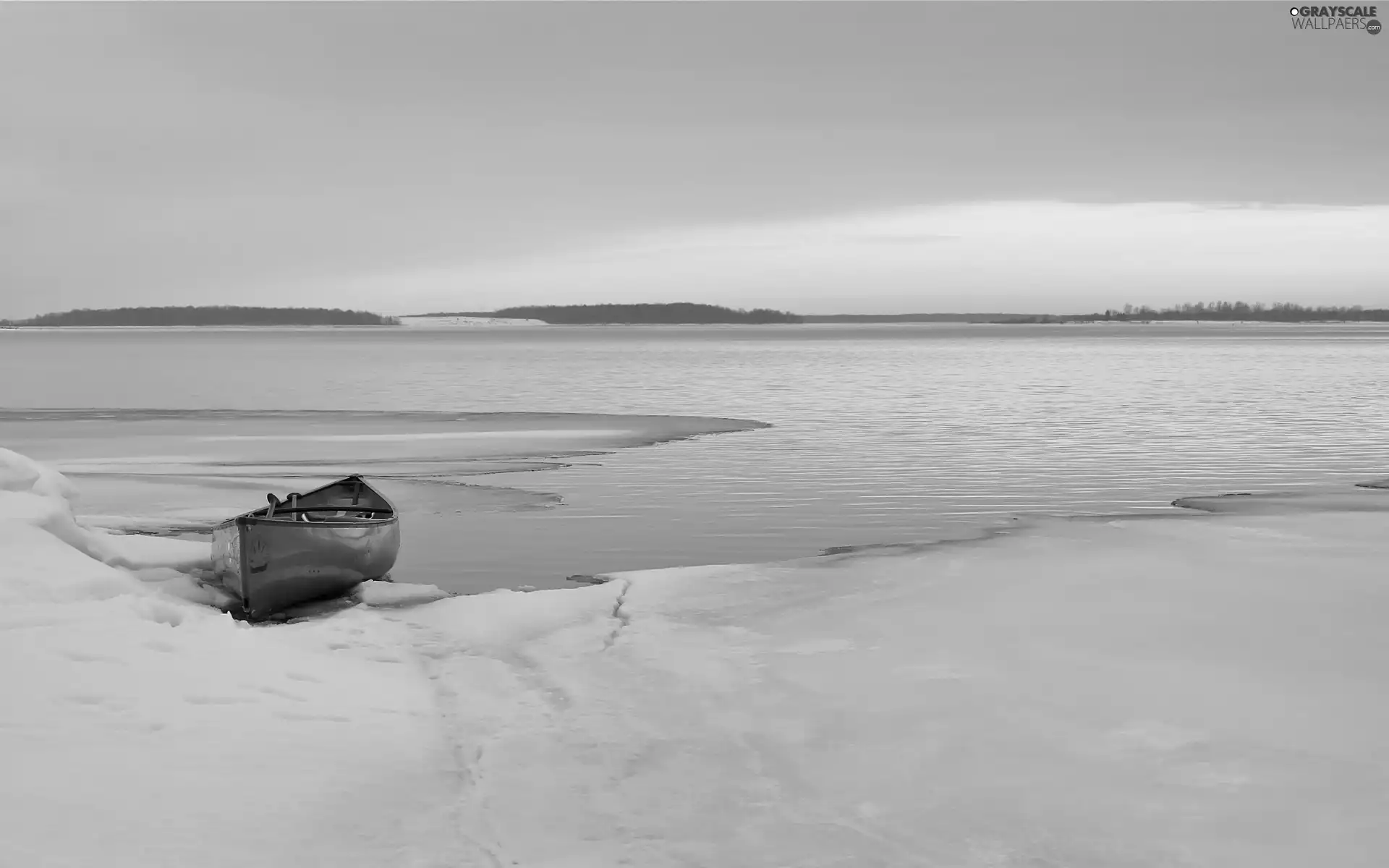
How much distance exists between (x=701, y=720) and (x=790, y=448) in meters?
19.9

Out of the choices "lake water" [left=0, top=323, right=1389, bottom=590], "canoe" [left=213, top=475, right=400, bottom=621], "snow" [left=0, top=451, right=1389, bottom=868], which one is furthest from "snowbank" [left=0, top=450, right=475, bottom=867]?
"lake water" [left=0, top=323, right=1389, bottom=590]

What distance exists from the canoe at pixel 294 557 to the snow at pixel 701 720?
1.51ft

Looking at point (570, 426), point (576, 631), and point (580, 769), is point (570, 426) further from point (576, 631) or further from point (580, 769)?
point (580, 769)

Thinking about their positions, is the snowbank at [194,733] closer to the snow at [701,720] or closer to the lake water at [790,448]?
the snow at [701,720]

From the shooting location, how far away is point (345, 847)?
20.6 ft

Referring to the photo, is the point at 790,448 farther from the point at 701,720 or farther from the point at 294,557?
the point at 701,720

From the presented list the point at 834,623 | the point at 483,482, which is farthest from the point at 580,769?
the point at 483,482

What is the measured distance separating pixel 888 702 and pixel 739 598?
11.9 feet

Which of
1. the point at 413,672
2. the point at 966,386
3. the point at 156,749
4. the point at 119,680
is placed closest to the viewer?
A: the point at 156,749

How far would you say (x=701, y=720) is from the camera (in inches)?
332

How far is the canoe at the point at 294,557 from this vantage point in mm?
12680

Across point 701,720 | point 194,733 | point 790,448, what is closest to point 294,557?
point 194,733

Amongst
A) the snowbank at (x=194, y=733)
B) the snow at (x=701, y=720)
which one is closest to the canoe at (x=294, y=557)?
the snow at (x=701, y=720)

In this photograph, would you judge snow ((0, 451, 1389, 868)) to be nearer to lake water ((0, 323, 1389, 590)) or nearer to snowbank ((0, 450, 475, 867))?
snowbank ((0, 450, 475, 867))
